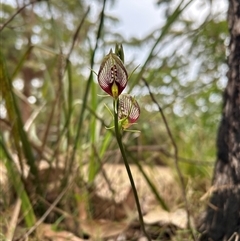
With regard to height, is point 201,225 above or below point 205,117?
below

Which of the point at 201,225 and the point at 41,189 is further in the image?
the point at 41,189

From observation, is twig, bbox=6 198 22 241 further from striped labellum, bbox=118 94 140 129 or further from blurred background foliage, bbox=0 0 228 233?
striped labellum, bbox=118 94 140 129

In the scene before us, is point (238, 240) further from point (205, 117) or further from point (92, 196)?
point (205, 117)

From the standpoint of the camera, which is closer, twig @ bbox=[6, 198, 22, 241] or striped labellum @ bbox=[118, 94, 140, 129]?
striped labellum @ bbox=[118, 94, 140, 129]

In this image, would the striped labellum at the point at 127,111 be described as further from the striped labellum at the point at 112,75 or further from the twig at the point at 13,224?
the twig at the point at 13,224

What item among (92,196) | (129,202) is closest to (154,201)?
(129,202)

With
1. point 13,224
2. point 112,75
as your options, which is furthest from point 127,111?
point 13,224

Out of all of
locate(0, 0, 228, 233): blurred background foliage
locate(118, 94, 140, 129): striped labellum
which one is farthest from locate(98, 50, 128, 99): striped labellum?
Answer: locate(0, 0, 228, 233): blurred background foliage
